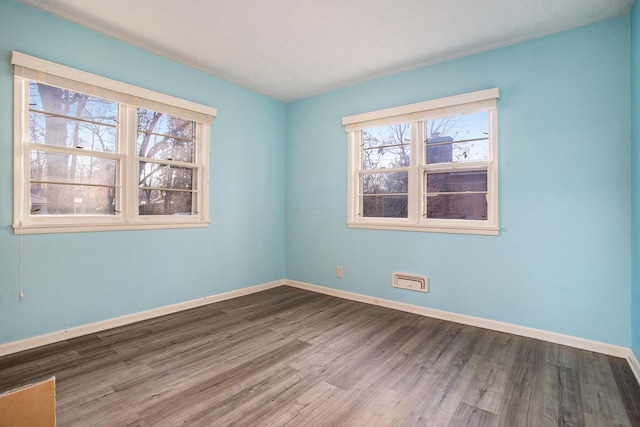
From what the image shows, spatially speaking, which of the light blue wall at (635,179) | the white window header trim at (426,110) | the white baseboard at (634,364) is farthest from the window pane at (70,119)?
the white baseboard at (634,364)

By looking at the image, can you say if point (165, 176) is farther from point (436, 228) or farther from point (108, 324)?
point (436, 228)

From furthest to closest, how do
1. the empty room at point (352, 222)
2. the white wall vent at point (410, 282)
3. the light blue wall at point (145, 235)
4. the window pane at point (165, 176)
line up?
the white wall vent at point (410, 282) < the window pane at point (165, 176) < the light blue wall at point (145, 235) < the empty room at point (352, 222)

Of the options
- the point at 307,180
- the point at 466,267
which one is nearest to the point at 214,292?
the point at 307,180

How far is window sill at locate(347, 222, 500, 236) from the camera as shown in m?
2.96

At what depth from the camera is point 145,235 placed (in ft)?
10.2

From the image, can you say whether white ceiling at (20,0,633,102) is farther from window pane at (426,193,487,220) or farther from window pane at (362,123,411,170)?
window pane at (426,193,487,220)

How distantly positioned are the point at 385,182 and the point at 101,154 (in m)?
2.89

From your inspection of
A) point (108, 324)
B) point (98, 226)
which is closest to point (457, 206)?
point (98, 226)

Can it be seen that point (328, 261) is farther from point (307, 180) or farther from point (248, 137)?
point (248, 137)

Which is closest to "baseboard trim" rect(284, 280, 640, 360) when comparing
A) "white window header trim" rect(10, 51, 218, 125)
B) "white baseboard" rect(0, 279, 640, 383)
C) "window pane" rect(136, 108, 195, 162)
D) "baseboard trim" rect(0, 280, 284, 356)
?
"white baseboard" rect(0, 279, 640, 383)

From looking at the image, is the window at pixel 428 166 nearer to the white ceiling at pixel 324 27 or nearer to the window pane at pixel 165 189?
the white ceiling at pixel 324 27

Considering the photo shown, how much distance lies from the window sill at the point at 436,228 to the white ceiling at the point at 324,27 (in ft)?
5.54

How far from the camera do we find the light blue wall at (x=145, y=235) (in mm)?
2383

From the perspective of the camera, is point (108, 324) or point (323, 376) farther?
point (108, 324)
